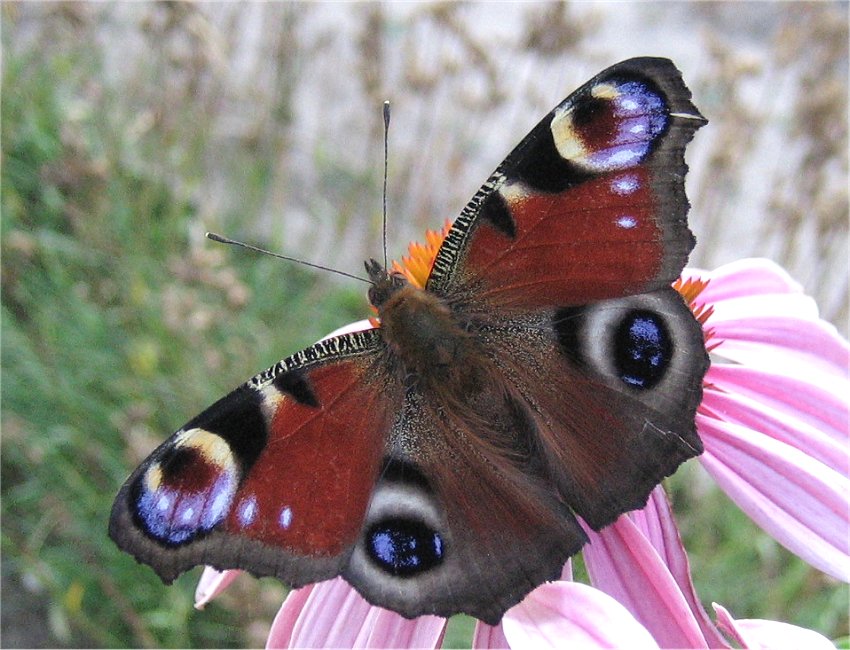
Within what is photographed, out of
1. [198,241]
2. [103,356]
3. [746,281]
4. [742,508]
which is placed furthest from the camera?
[103,356]

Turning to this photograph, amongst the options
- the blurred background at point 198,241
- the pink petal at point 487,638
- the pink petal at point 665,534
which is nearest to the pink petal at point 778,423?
the pink petal at point 665,534

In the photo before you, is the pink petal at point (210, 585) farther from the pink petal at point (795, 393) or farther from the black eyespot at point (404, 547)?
the pink petal at point (795, 393)

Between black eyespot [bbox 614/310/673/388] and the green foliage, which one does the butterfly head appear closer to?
black eyespot [bbox 614/310/673/388]

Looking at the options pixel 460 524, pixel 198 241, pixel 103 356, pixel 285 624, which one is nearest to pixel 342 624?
pixel 285 624

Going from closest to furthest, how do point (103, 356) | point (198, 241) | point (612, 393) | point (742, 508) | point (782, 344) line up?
point (612, 393) → point (742, 508) → point (782, 344) → point (198, 241) → point (103, 356)

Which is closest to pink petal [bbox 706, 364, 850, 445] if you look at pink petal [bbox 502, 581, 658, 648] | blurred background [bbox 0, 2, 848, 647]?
pink petal [bbox 502, 581, 658, 648]

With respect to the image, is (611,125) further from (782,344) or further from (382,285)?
(782,344)
